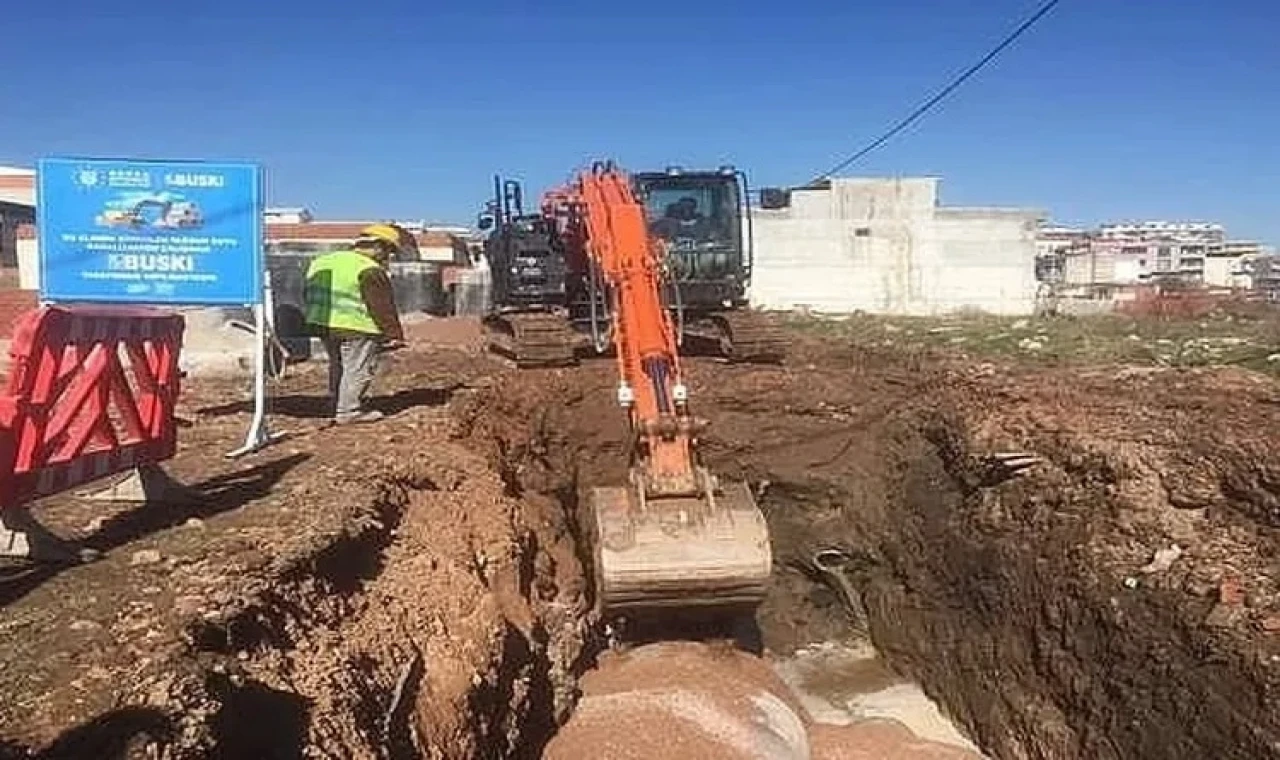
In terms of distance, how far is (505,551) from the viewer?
889 centimetres

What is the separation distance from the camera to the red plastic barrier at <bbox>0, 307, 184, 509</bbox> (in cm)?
594

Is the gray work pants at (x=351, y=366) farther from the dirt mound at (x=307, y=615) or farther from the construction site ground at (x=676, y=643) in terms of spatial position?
the dirt mound at (x=307, y=615)

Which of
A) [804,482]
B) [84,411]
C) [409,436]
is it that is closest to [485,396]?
[409,436]

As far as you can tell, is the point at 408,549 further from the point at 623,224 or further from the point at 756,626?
the point at 756,626

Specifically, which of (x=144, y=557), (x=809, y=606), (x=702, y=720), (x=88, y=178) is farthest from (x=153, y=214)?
(x=809, y=606)

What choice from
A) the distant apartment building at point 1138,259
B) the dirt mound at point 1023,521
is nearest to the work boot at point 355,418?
the dirt mound at point 1023,521

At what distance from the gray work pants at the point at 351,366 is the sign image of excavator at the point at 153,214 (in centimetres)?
215

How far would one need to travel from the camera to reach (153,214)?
8859mm

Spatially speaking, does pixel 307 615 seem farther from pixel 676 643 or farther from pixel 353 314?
pixel 353 314

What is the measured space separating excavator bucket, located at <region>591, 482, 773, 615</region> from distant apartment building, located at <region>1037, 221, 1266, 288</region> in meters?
47.5

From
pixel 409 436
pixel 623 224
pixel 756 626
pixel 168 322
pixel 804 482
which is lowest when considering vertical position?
pixel 756 626

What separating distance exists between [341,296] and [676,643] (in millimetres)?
4415

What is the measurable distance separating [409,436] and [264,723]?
5875 millimetres

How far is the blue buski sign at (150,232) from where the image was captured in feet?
27.8
